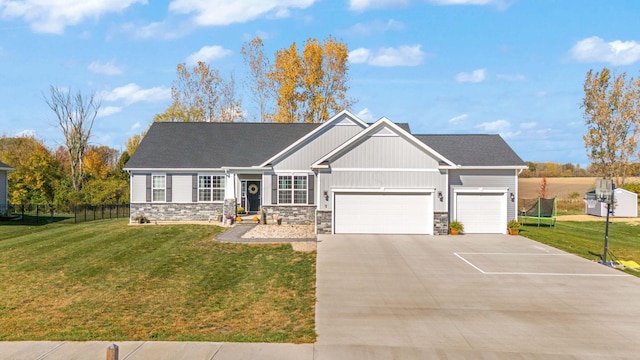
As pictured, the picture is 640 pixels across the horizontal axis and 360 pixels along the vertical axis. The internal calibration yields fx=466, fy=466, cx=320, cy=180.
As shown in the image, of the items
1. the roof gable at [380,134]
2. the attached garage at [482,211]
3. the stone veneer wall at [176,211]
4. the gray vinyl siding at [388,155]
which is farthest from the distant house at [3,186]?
the attached garage at [482,211]

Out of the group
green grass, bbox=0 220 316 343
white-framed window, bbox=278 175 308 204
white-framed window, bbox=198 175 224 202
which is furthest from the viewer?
white-framed window, bbox=198 175 224 202

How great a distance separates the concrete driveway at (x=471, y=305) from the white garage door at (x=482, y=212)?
17.9 feet

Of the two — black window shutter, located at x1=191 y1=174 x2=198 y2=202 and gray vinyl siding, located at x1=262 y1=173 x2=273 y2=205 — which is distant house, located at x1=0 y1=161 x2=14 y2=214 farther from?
gray vinyl siding, located at x1=262 y1=173 x2=273 y2=205

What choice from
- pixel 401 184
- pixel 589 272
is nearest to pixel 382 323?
pixel 589 272

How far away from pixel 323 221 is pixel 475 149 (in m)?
10.2

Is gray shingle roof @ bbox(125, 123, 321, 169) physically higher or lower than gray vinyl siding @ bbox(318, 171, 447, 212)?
higher

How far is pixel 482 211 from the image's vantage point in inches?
949

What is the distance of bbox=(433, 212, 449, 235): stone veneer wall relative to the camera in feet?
75.0

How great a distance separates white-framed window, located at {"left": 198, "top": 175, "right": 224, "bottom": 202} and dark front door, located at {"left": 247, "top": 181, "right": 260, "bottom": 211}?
1.72 metres

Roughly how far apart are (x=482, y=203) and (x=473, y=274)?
10.5m

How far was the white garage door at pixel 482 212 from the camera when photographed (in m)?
24.0

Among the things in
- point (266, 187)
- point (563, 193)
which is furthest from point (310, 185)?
point (563, 193)

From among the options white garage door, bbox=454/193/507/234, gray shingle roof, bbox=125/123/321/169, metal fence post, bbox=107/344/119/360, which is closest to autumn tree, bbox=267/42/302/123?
gray shingle roof, bbox=125/123/321/169

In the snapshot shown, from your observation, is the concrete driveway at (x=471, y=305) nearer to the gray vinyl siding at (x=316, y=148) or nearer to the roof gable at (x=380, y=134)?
the roof gable at (x=380, y=134)
